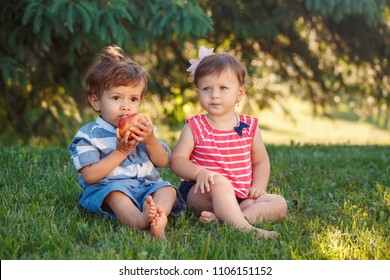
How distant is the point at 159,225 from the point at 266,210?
2.64ft

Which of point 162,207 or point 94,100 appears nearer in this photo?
point 162,207

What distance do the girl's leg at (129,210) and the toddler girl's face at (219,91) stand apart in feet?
2.75

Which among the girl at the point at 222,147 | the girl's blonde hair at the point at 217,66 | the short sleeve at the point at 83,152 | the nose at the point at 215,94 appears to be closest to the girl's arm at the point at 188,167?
the girl at the point at 222,147

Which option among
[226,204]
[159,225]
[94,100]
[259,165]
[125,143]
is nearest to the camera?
[159,225]

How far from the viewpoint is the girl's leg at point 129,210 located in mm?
3286

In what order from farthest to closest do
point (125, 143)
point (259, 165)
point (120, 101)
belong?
point (259, 165)
point (120, 101)
point (125, 143)

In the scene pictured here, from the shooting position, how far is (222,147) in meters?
3.94

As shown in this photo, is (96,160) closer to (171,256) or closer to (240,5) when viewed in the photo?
(171,256)

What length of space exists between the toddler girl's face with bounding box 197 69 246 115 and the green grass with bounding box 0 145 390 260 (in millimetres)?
726

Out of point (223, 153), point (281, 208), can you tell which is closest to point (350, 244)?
point (281, 208)

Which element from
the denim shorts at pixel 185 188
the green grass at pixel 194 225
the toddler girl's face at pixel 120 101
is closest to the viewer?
the green grass at pixel 194 225

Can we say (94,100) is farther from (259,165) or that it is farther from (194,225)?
(259,165)

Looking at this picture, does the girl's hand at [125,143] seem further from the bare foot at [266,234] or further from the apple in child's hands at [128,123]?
the bare foot at [266,234]

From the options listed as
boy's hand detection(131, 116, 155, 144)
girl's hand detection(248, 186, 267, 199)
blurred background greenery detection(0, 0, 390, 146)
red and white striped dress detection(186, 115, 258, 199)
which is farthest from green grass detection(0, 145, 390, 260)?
blurred background greenery detection(0, 0, 390, 146)
